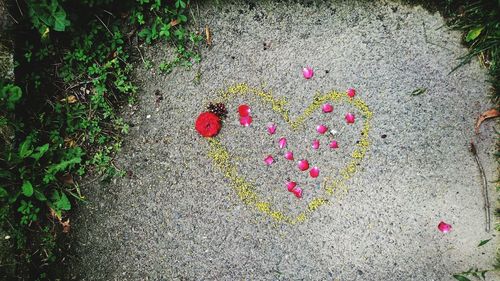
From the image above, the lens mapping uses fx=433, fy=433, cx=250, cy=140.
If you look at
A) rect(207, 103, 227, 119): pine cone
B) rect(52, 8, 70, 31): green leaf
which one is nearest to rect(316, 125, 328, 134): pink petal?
rect(207, 103, 227, 119): pine cone

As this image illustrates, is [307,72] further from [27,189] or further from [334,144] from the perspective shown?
[27,189]

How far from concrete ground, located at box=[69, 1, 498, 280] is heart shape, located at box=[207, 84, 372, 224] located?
0.03m

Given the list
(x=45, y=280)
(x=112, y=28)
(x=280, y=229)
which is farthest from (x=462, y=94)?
(x=45, y=280)

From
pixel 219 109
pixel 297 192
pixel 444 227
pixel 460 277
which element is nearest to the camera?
pixel 460 277

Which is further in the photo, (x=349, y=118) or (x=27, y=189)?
(x=349, y=118)

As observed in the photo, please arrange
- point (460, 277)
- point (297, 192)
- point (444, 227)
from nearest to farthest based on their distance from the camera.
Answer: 1. point (460, 277)
2. point (444, 227)
3. point (297, 192)

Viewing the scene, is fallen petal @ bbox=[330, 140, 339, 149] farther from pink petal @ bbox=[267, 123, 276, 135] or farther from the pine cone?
the pine cone

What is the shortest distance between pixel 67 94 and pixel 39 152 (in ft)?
1.49

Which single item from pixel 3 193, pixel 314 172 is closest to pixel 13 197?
pixel 3 193

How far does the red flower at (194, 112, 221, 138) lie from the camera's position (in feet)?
9.56

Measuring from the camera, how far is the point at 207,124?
9.56 ft

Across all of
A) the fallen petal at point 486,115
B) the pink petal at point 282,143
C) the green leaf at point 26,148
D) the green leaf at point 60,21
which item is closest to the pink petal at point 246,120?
the pink petal at point 282,143

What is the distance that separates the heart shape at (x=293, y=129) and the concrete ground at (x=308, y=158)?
34 mm

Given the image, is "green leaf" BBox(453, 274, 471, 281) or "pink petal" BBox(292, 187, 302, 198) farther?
"pink petal" BBox(292, 187, 302, 198)
